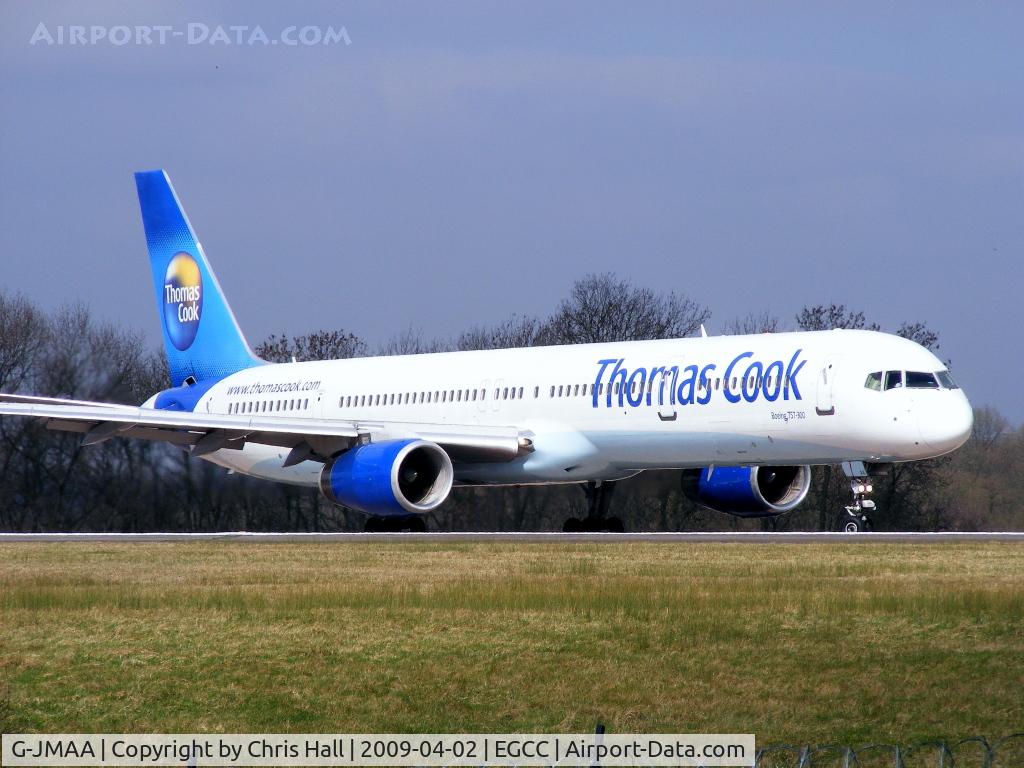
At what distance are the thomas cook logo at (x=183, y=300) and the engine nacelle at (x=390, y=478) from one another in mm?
11143

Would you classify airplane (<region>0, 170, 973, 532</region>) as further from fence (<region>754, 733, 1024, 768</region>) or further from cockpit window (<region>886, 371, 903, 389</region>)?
fence (<region>754, 733, 1024, 768</region>)

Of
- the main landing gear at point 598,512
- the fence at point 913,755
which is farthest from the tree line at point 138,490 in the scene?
the fence at point 913,755

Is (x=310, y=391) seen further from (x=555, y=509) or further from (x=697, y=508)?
(x=697, y=508)

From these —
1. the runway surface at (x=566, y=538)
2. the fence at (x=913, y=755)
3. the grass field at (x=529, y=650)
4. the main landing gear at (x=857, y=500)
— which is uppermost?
the main landing gear at (x=857, y=500)

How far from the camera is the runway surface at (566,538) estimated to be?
93.3ft

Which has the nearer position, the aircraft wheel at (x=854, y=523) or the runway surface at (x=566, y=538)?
the runway surface at (x=566, y=538)

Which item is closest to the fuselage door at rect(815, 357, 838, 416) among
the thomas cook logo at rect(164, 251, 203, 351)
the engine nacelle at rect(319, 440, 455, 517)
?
the engine nacelle at rect(319, 440, 455, 517)

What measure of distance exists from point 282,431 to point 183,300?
37.3ft

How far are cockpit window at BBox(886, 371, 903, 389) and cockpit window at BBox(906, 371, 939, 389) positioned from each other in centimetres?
12

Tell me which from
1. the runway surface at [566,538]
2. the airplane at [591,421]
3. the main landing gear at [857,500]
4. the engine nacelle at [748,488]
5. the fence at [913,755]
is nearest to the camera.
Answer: the fence at [913,755]

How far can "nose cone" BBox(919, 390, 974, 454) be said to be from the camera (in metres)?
29.5

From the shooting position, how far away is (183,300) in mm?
43594

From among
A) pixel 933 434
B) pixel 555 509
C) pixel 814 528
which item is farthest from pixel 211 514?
pixel 814 528

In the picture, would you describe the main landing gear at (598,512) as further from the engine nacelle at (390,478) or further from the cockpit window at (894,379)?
the cockpit window at (894,379)
